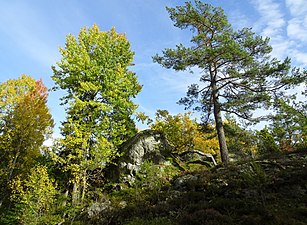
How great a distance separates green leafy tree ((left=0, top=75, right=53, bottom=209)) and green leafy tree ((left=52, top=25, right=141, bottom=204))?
9.66 ft

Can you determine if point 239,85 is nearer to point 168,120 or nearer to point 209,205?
point 168,120

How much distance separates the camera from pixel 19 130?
1573 cm

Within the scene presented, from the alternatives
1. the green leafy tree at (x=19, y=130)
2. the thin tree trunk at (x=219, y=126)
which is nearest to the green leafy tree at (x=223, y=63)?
the thin tree trunk at (x=219, y=126)

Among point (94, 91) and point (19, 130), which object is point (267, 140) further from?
point (19, 130)

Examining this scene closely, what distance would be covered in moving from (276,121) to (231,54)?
485cm

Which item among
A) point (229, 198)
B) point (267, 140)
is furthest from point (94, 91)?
point (267, 140)

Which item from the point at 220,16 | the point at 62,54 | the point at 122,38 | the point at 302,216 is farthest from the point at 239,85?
the point at 62,54

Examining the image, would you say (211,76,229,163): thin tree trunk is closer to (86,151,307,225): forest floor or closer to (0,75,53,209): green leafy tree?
(86,151,307,225): forest floor

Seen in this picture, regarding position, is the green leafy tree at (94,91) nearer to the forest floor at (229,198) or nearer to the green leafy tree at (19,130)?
the green leafy tree at (19,130)

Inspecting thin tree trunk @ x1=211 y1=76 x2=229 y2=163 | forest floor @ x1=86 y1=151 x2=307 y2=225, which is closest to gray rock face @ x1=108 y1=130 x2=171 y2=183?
forest floor @ x1=86 y1=151 x2=307 y2=225

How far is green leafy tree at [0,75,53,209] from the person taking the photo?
15.3m

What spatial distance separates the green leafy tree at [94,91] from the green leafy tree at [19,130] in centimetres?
294

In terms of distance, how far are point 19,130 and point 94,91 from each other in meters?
6.39

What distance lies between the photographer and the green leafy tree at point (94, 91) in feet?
43.1
